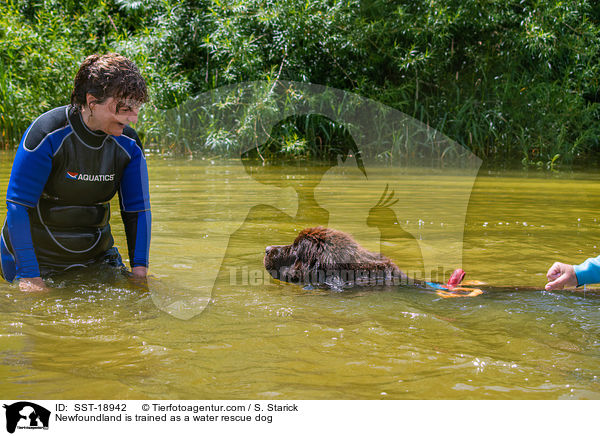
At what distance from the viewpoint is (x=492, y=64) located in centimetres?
1614

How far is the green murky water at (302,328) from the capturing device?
2717mm

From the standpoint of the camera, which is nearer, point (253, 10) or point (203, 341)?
point (203, 341)

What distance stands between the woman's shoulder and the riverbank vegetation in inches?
387

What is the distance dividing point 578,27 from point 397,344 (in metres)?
14.4

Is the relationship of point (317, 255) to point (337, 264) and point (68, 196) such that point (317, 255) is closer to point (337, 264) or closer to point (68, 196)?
point (337, 264)

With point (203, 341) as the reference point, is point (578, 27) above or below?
above

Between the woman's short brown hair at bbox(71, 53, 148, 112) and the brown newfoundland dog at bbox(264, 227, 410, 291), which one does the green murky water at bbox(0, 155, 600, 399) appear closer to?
the brown newfoundland dog at bbox(264, 227, 410, 291)

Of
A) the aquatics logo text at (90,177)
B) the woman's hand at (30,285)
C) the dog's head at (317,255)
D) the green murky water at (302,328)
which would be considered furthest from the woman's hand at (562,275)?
the woman's hand at (30,285)

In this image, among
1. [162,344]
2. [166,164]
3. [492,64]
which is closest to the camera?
[162,344]

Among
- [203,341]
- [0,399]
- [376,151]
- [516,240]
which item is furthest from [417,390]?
[376,151]

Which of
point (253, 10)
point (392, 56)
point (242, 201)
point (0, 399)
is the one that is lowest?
point (0, 399)

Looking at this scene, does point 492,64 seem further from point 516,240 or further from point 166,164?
point 516,240
